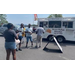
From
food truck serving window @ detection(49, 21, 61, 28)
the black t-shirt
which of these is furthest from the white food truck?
the black t-shirt

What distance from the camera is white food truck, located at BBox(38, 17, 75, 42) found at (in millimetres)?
7297

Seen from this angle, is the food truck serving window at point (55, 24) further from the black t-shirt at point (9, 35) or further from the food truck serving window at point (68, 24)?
the black t-shirt at point (9, 35)

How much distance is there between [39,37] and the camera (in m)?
6.07

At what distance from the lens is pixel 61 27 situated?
7590mm

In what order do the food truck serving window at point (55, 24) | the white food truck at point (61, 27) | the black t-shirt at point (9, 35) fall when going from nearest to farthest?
the black t-shirt at point (9, 35), the white food truck at point (61, 27), the food truck serving window at point (55, 24)

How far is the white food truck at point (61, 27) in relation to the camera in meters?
7.30

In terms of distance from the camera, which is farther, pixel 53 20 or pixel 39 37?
pixel 53 20

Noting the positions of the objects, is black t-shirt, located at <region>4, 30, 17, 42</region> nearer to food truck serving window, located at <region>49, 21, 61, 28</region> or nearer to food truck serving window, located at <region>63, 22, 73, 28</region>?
food truck serving window, located at <region>49, 21, 61, 28</region>

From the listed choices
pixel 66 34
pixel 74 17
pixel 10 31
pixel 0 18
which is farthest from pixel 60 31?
pixel 0 18

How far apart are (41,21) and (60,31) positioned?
7.24 feet

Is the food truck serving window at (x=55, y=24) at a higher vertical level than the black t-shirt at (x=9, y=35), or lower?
higher

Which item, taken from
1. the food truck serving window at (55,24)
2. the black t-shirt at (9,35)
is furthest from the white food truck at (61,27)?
the black t-shirt at (9,35)

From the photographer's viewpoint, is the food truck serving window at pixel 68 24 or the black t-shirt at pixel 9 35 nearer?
the black t-shirt at pixel 9 35

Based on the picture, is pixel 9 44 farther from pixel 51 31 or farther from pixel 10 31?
pixel 51 31
